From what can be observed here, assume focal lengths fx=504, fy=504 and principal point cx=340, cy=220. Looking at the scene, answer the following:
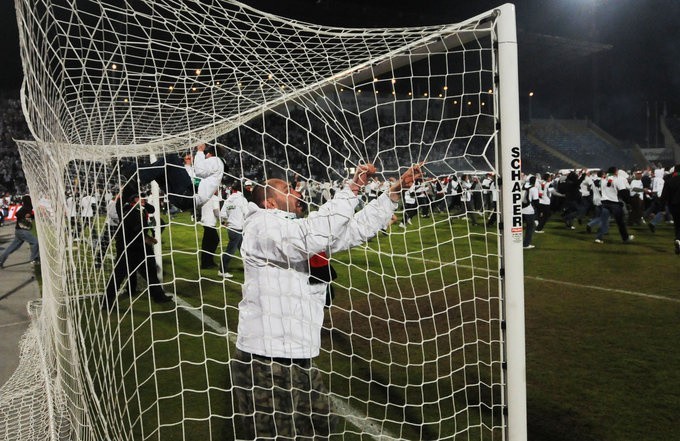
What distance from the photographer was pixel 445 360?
4680mm

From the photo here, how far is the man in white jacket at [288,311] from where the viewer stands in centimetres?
241

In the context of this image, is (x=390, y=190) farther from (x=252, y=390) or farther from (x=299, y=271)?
(x=252, y=390)

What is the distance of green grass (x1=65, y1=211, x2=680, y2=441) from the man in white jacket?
0.37 metres

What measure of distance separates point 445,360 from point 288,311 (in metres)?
2.68

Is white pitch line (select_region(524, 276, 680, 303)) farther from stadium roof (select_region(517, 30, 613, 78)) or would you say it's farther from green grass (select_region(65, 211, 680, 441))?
stadium roof (select_region(517, 30, 613, 78))

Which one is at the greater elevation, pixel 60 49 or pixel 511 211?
pixel 60 49

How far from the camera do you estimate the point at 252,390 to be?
8.23 feet

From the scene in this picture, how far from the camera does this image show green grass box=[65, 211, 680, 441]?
3.43 m

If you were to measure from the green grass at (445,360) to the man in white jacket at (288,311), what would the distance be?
37cm

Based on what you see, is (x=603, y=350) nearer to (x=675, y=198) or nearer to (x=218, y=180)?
(x=218, y=180)

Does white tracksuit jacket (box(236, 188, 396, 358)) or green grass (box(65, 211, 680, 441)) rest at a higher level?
white tracksuit jacket (box(236, 188, 396, 358))

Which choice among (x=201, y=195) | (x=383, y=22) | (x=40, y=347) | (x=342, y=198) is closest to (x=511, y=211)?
(x=342, y=198)

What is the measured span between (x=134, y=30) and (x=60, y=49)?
36.0 inches

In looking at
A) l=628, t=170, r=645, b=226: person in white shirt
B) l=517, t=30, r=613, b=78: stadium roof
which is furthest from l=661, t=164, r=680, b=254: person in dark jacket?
l=517, t=30, r=613, b=78: stadium roof
